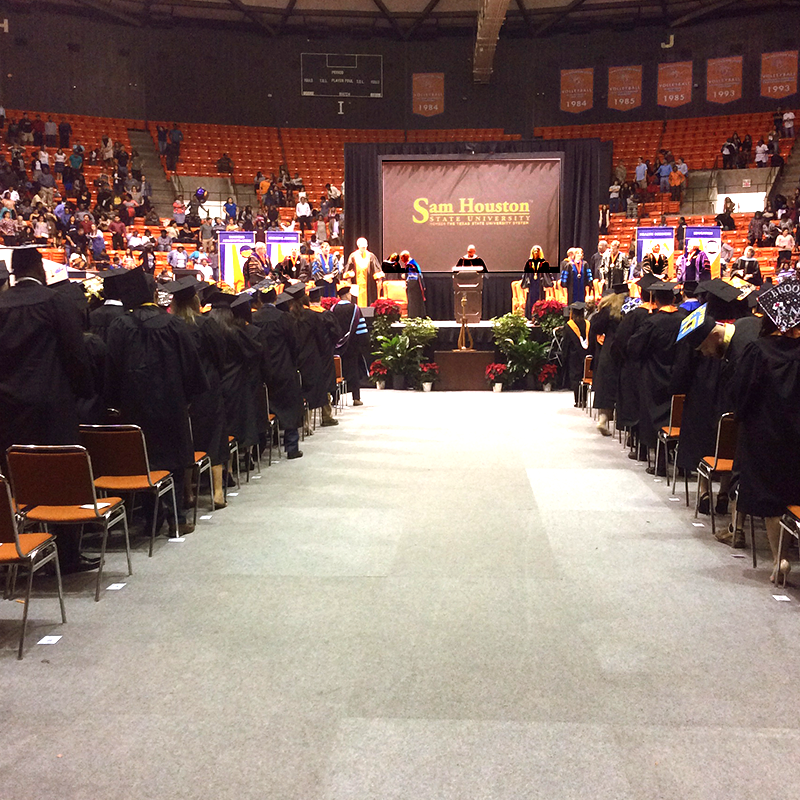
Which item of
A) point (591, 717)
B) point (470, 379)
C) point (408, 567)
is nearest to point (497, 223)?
point (470, 379)

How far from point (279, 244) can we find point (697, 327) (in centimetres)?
915

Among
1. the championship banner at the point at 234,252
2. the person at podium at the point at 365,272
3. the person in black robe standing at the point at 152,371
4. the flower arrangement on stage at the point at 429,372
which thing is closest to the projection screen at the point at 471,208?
the person at podium at the point at 365,272

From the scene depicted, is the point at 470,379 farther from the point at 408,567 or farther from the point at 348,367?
the point at 408,567

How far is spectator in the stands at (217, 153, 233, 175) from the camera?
903 inches

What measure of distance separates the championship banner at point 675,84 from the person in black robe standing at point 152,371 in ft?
73.2

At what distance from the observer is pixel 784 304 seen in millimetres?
3938

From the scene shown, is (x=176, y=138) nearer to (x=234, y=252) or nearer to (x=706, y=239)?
(x=234, y=252)

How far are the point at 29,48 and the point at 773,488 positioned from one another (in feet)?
78.3

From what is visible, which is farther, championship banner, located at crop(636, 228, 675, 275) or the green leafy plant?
championship banner, located at crop(636, 228, 675, 275)

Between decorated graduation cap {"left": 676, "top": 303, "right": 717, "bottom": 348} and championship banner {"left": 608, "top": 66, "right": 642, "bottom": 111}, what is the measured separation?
20.8 m

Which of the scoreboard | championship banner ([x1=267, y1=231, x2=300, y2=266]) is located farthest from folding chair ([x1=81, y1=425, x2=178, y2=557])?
the scoreboard

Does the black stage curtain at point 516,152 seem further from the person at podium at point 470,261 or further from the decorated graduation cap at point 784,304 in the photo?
the decorated graduation cap at point 784,304

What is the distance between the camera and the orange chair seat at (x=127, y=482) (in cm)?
438

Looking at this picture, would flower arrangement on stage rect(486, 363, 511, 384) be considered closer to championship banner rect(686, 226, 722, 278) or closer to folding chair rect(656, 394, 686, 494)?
championship banner rect(686, 226, 722, 278)
